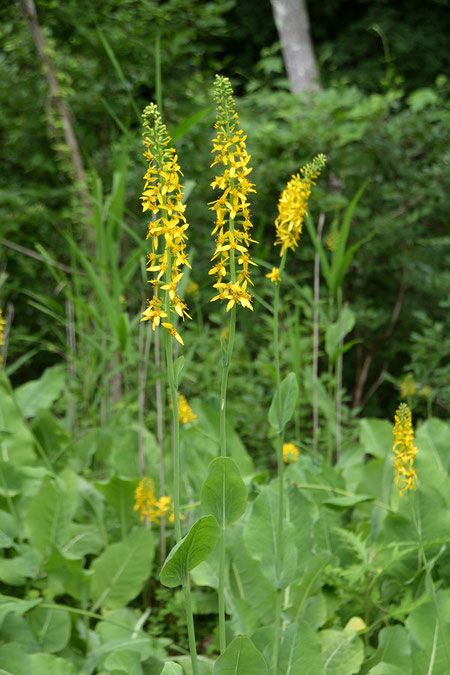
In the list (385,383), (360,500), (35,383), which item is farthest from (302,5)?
(360,500)

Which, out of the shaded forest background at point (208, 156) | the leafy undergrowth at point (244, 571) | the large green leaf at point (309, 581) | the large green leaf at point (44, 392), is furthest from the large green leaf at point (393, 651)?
the shaded forest background at point (208, 156)

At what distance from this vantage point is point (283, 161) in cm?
446

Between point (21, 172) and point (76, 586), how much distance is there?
167 inches

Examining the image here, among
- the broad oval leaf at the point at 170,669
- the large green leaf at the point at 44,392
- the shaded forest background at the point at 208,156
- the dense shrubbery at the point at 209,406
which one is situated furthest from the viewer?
the shaded forest background at the point at 208,156

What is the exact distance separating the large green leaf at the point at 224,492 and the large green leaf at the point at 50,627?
32.1 inches

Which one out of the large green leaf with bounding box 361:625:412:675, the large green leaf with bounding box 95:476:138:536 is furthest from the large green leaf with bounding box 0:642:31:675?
the large green leaf with bounding box 361:625:412:675

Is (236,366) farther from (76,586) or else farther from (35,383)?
(76,586)

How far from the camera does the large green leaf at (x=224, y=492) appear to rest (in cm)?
119

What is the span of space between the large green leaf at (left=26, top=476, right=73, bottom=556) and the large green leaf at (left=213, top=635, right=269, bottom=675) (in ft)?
3.29

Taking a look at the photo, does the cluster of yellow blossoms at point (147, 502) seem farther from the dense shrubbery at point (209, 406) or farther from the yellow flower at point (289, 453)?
the yellow flower at point (289, 453)

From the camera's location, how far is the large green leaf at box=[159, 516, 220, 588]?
1067 millimetres

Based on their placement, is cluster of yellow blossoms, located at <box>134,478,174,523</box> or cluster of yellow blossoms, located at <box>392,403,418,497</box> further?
cluster of yellow blossoms, located at <box>134,478,174,523</box>

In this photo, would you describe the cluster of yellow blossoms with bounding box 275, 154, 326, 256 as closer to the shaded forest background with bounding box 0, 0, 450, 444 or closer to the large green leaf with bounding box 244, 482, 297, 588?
the large green leaf with bounding box 244, 482, 297, 588

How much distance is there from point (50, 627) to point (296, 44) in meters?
6.33
